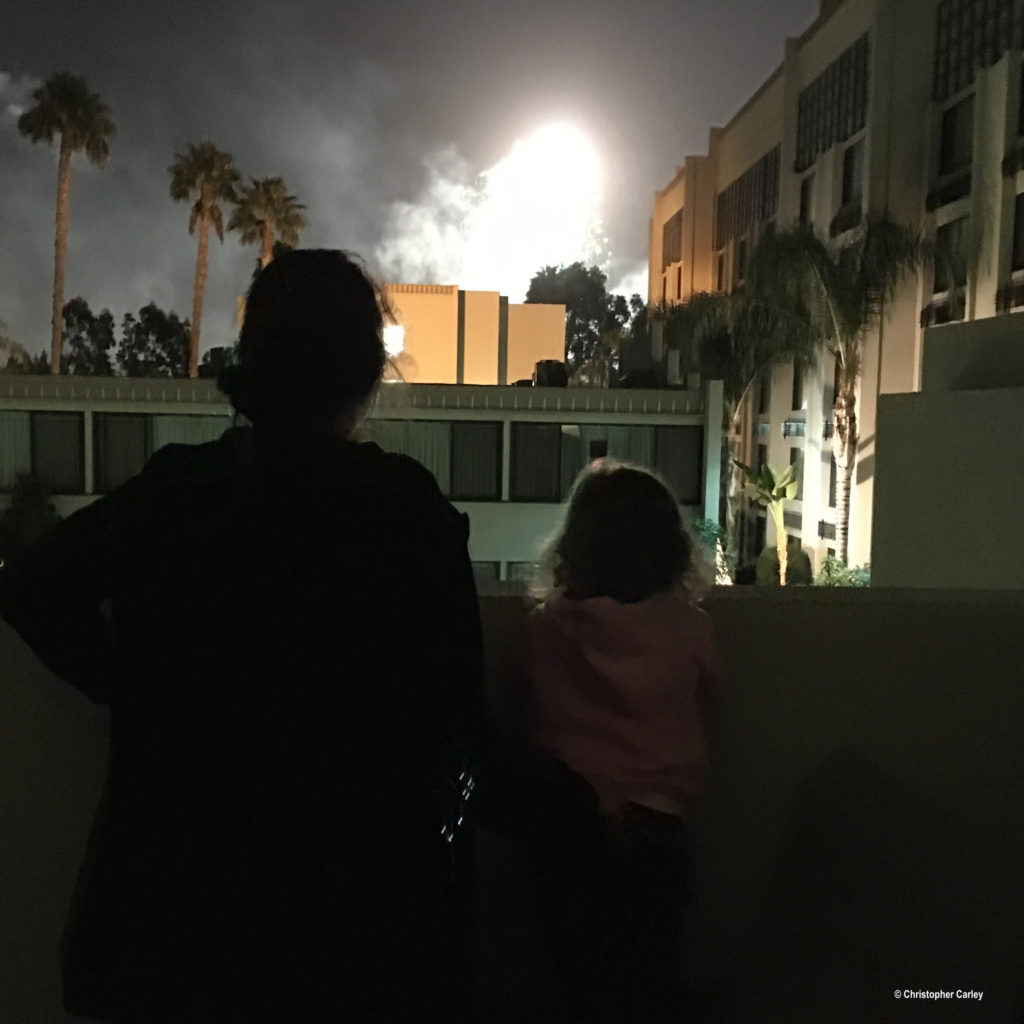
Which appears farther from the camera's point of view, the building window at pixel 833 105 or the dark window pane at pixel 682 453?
the building window at pixel 833 105

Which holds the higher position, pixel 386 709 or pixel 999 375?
pixel 999 375

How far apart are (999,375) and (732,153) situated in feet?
80.3

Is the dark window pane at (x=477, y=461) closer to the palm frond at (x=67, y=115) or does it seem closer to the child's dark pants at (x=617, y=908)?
the child's dark pants at (x=617, y=908)

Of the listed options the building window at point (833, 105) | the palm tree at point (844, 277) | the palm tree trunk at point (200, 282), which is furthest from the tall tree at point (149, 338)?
the palm tree at point (844, 277)

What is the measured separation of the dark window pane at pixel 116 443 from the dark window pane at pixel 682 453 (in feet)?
28.4

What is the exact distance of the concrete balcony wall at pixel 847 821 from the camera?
A: 211 cm

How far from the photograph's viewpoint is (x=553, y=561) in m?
2.03

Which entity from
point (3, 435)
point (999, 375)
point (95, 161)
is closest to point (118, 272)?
point (95, 161)

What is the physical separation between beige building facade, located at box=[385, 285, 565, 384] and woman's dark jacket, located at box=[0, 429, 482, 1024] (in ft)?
81.8

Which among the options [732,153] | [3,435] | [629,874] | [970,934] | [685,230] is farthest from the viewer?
[685,230]

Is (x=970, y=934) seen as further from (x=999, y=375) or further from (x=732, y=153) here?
(x=732, y=153)

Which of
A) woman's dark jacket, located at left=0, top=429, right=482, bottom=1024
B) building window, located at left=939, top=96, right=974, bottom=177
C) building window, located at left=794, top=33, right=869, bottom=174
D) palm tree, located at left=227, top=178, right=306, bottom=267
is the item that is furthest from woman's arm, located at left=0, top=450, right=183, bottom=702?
palm tree, located at left=227, top=178, right=306, bottom=267

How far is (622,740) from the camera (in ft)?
6.01

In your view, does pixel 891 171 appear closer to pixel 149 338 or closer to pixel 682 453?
pixel 682 453
